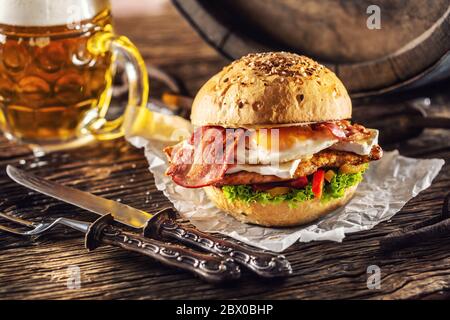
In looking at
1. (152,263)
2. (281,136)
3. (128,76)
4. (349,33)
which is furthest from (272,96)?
(349,33)

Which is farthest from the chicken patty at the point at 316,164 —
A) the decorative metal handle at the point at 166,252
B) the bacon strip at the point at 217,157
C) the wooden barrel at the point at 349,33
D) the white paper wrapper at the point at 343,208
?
the wooden barrel at the point at 349,33

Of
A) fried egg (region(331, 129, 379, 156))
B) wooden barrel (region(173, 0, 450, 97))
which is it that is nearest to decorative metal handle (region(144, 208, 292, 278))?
fried egg (region(331, 129, 379, 156))

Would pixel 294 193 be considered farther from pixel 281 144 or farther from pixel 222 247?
pixel 222 247

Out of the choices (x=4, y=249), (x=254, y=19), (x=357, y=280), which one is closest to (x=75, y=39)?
(x=4, y=249)

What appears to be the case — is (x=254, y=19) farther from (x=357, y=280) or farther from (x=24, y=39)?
(x=357, y=280)

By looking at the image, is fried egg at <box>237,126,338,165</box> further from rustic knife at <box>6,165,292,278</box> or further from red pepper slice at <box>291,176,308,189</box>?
rustic knife at <box>6,165,292,278</box>
